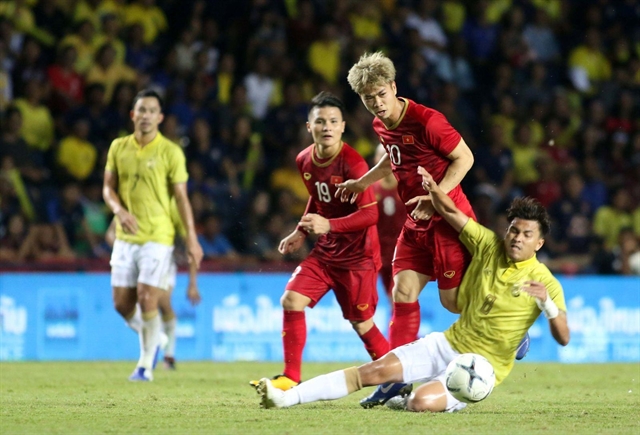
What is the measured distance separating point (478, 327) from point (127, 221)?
3.74 m

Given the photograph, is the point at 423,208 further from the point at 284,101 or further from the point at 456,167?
the point at 284,101

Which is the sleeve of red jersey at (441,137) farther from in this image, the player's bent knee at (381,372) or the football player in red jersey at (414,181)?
the player's bent knee at (381,372)

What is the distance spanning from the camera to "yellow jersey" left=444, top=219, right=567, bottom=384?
684 centimetres

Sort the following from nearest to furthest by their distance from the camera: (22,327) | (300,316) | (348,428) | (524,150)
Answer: (348,428)
(300,316)
(22,327)
(524,150)

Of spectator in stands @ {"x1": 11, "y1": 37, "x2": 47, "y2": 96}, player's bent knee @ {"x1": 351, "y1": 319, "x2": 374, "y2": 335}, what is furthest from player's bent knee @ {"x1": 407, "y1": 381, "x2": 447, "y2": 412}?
spectator in stands @ {"x1": 11, "y1": 37, "x2": 47, "y2": 96}

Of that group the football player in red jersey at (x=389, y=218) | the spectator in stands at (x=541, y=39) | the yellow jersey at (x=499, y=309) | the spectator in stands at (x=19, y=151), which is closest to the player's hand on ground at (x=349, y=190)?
the yellow jersey at (x=499, y=309)

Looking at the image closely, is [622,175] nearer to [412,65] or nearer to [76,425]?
[412,65]

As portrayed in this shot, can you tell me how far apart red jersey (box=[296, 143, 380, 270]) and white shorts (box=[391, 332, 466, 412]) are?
1.36 metres

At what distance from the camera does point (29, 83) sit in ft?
45.7

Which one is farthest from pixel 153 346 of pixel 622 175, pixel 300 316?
pixel 622 175

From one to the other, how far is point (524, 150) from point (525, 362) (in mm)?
3437

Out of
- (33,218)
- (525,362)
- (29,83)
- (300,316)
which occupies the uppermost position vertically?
(29,83)

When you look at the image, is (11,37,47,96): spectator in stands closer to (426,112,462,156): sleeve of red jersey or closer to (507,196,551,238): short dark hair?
(426,112,462,156): sleeve of red jersey

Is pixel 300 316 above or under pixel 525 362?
above
